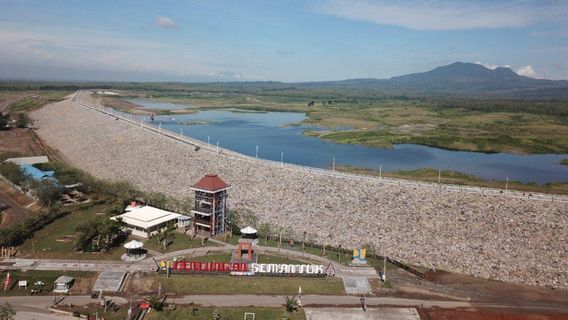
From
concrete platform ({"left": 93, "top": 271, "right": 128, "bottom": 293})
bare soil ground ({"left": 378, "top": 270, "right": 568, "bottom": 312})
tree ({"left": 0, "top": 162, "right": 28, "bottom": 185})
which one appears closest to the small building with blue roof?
tree ({"left": 0, "top": 162, "right": 28, "bottom": 185})

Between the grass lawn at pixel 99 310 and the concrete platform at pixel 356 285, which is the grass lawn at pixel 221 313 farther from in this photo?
the concrete platform at pixel 356 285

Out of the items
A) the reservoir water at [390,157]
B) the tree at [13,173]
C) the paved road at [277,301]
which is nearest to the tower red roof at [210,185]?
the paved road at [277,301]

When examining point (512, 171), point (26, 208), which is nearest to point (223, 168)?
point (26, 208)

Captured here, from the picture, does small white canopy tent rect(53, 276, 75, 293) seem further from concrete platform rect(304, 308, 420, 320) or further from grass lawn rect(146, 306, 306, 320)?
concrete platform rect(304, 308, 420, 320)

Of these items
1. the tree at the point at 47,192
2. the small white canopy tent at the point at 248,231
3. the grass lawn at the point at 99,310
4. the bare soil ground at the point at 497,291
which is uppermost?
the tree at the point at 47,192

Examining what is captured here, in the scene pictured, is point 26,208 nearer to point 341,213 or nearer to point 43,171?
point 43,171

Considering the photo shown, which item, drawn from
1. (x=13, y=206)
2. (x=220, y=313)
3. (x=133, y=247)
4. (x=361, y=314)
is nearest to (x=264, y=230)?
(x=133, y=247)
